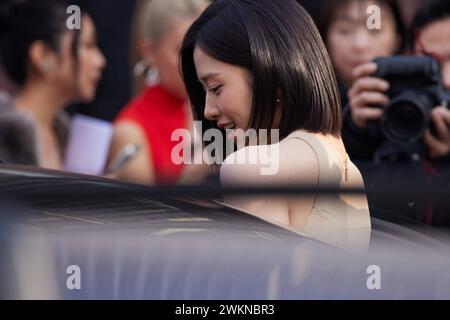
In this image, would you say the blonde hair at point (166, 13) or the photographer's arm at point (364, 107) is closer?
the photographer's arm at point (364, 107)

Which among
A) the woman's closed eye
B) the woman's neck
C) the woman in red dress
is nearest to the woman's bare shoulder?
the woman's closed eye

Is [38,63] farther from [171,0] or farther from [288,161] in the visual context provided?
[288,161]

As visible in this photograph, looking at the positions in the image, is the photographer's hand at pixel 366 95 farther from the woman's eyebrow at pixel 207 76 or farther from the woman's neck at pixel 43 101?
the woman's neck at pixel 43 101

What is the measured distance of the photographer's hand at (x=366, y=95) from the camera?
9.40 ft

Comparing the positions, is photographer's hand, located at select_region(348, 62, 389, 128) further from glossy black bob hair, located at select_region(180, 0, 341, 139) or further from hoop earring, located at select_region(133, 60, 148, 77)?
hoop earring, located at select_region(133, 60, 148, 77)

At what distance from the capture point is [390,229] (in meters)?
1.94

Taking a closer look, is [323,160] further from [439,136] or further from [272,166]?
[439,136]

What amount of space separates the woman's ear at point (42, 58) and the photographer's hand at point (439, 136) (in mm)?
1784

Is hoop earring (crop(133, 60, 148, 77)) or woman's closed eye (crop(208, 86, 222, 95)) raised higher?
hoop earring (crop(133, 60, 148, 77))

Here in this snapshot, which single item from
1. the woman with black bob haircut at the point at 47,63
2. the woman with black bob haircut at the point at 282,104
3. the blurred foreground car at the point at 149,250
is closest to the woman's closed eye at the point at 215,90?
the woman with black bob haircut at the point at 282,104

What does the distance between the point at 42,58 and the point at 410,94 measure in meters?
1.76

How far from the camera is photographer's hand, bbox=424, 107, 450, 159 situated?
276 cm

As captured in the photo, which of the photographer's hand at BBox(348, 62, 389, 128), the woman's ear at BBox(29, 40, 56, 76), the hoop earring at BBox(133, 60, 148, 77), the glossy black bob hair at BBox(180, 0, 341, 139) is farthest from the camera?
the hoop earring at BBox(133, 60, 148, 77)

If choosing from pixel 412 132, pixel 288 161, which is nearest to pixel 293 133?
pixel 288 161
